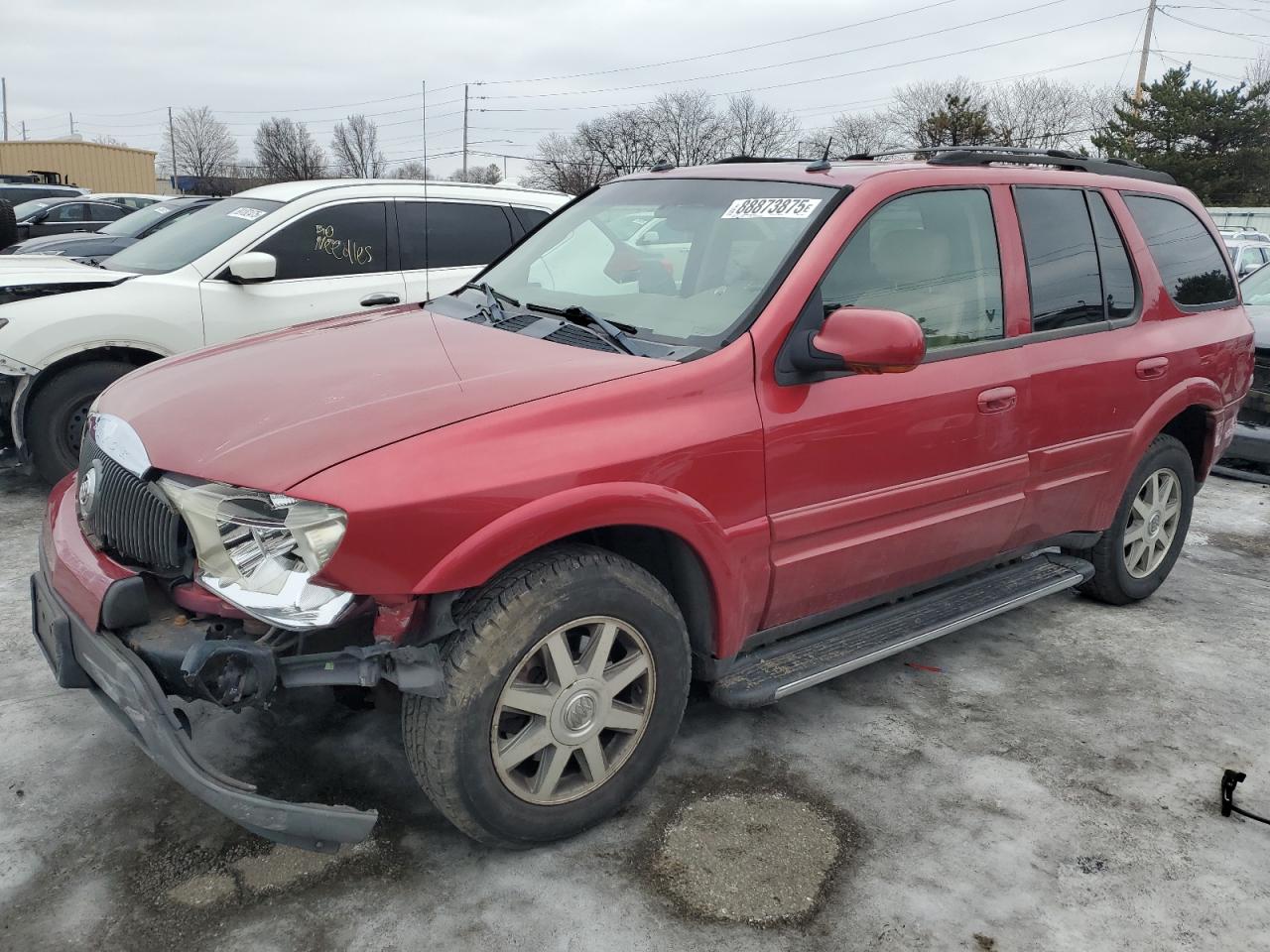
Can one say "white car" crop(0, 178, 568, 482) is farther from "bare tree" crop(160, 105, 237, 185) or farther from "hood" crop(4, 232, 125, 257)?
"bare tree" crop(160, 105, 237, 185)

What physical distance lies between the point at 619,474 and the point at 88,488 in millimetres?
1520

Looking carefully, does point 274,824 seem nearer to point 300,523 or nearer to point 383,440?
point 300,523

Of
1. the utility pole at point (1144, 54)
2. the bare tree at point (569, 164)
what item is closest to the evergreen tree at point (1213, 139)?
the utility pole at point (1144, 54)

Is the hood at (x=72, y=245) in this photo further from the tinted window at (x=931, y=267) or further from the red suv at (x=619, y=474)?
the tinted window at (x=931, y=267)

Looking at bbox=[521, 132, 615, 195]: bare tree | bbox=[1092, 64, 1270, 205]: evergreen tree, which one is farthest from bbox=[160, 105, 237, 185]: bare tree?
bbox=[1092, 64, 1270, 205]: evergreen tree

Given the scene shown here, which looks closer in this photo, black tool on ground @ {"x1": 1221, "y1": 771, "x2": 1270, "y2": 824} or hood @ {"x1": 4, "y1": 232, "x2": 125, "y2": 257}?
black tool on ground @ {"x1": 1221, "y1": 771, "x2": 1270, "y2": 824}

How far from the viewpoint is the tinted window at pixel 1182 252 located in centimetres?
435

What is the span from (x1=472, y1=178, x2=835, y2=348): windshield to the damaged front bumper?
130cm

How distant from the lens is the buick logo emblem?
2.77 m

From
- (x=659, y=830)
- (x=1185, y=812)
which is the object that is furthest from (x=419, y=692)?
(x=1185, y=812)

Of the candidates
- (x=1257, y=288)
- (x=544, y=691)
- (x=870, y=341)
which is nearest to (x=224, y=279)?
(x=544, y=691)

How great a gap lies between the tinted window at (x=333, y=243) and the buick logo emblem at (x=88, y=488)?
3445 millimetres

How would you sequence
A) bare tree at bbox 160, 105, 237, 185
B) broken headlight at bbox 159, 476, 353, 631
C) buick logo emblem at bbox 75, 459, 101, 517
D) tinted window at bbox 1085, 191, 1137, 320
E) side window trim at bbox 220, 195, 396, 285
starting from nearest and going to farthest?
broken headlight at bbox 159, 476, 353, 631
buick logo emblem at bbox 75, 459, 101, 517
tinted window at bbox 1085, 191, 1137, 320
side window trim at bbox 220, 195, 396, 285
bare tree at bbox 160, 105, 237, 185

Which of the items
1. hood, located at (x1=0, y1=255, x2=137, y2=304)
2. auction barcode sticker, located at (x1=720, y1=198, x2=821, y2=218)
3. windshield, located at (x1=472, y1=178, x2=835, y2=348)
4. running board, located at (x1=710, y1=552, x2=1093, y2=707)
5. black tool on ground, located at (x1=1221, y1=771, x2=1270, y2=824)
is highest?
auction barcode sticker, located at (x1=720, y1=198, x2=821, y2=218)
